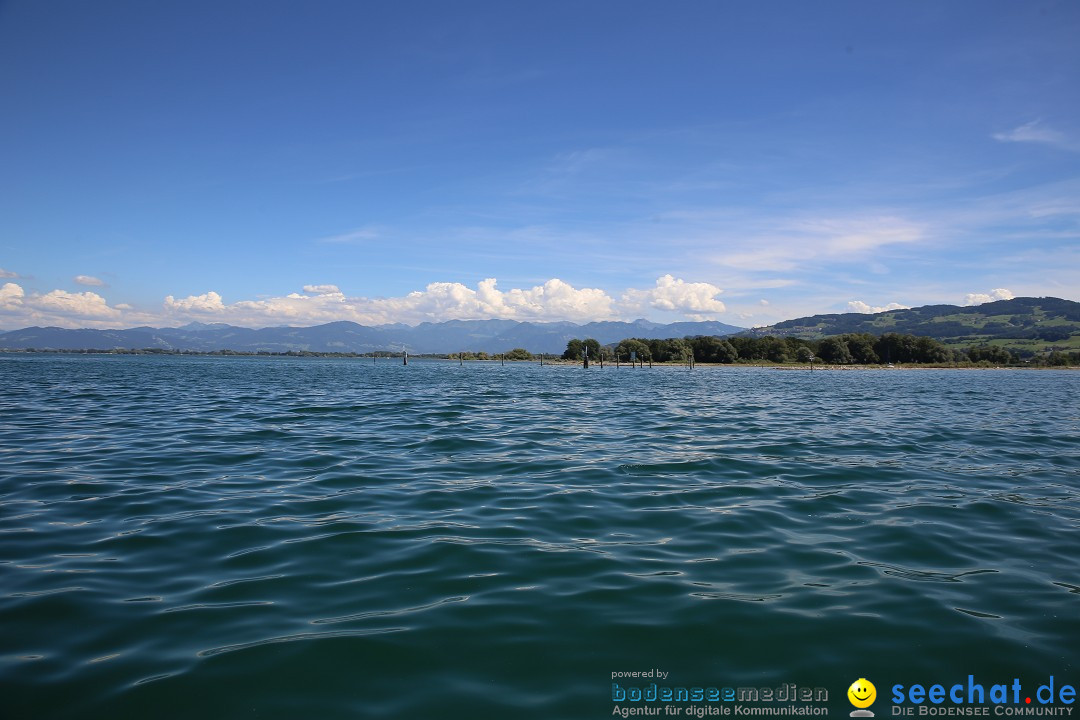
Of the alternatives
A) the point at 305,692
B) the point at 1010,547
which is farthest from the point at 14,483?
the point at 1010,547

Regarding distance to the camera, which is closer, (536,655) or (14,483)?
(536,655)

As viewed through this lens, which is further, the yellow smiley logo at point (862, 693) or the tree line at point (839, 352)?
the tree line at point (839, 352)

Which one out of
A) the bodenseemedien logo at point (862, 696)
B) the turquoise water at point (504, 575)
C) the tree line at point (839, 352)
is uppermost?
the tree line at point (839, 352)

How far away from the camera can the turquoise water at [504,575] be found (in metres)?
4.52

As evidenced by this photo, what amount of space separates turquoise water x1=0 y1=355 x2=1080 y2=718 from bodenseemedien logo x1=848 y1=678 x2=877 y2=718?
84 millimetres

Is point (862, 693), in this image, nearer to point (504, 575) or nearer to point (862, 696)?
point (862, 696)

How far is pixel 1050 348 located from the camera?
18112cm

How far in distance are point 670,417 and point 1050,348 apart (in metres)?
221

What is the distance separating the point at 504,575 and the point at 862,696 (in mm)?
3564

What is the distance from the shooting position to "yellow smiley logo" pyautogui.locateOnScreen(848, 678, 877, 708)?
14.3ft

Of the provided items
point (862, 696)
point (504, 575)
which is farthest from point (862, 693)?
point (504, 575)

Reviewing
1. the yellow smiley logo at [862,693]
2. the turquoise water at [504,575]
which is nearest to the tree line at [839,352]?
the turquoise water at [504,575]

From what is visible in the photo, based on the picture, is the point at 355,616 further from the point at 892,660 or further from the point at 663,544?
the point at 892,660

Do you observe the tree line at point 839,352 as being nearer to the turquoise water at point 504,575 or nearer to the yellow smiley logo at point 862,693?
the turquoise water at point 504,575
